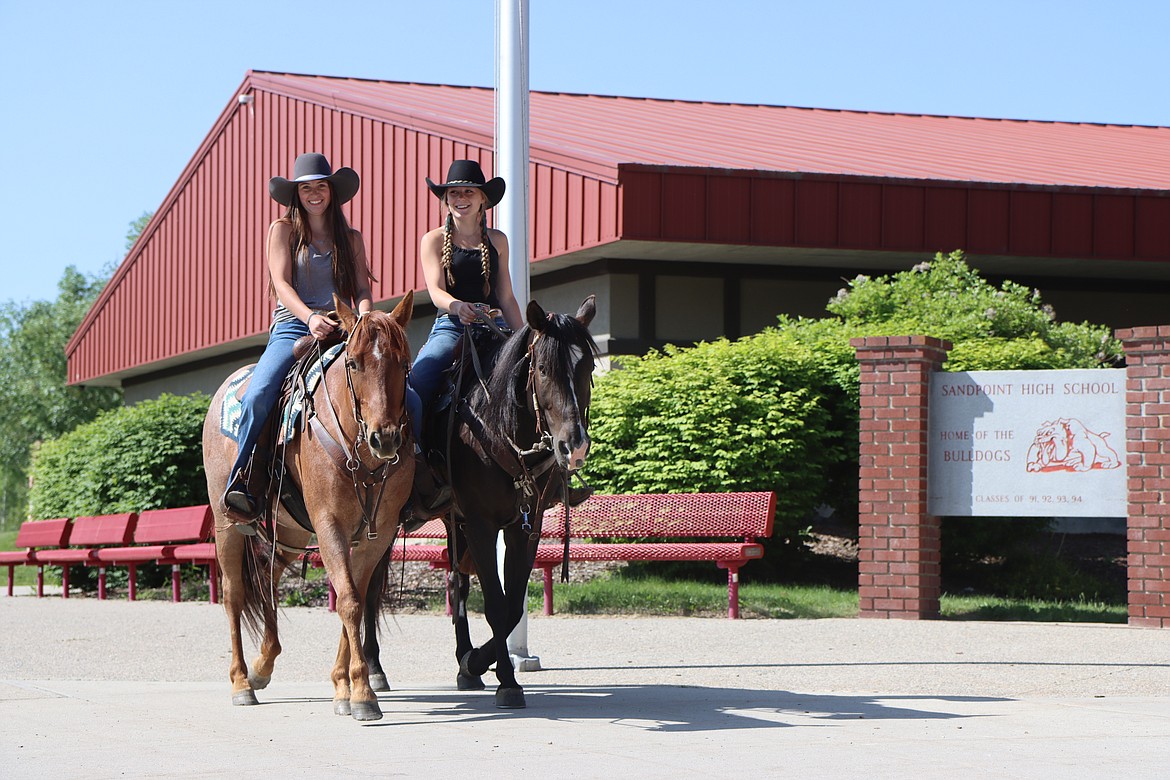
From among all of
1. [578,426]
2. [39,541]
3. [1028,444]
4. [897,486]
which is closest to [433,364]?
[578,426]

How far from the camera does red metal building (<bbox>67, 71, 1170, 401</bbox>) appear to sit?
1859 centimetres

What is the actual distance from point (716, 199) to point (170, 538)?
7.81m

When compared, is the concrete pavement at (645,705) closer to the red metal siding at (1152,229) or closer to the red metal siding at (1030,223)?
the red metal siding at (1030,223)

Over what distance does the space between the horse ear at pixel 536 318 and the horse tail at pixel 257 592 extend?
7.27 feet

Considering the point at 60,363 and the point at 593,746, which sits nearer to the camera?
the point at 593,746

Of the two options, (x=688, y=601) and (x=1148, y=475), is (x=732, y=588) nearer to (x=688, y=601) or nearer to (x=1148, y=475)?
(x=688, y=601)

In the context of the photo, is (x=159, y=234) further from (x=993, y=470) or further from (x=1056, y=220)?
(x=993, y=470)

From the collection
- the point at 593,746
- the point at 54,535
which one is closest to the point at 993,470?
the point at 593,746

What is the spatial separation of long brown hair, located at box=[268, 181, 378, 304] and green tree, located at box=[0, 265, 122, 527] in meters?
51.0

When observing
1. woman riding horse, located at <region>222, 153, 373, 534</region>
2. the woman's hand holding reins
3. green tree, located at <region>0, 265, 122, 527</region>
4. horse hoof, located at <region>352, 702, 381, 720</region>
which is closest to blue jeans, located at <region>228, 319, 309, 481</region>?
woman riding horse, located at <region>222, 153, 373, 534</region>

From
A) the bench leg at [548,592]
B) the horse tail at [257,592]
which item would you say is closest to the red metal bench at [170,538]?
the bench leg at [548,592]

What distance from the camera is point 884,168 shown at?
20.3 m

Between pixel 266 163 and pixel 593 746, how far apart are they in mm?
23431

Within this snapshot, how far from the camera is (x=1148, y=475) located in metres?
12.0
